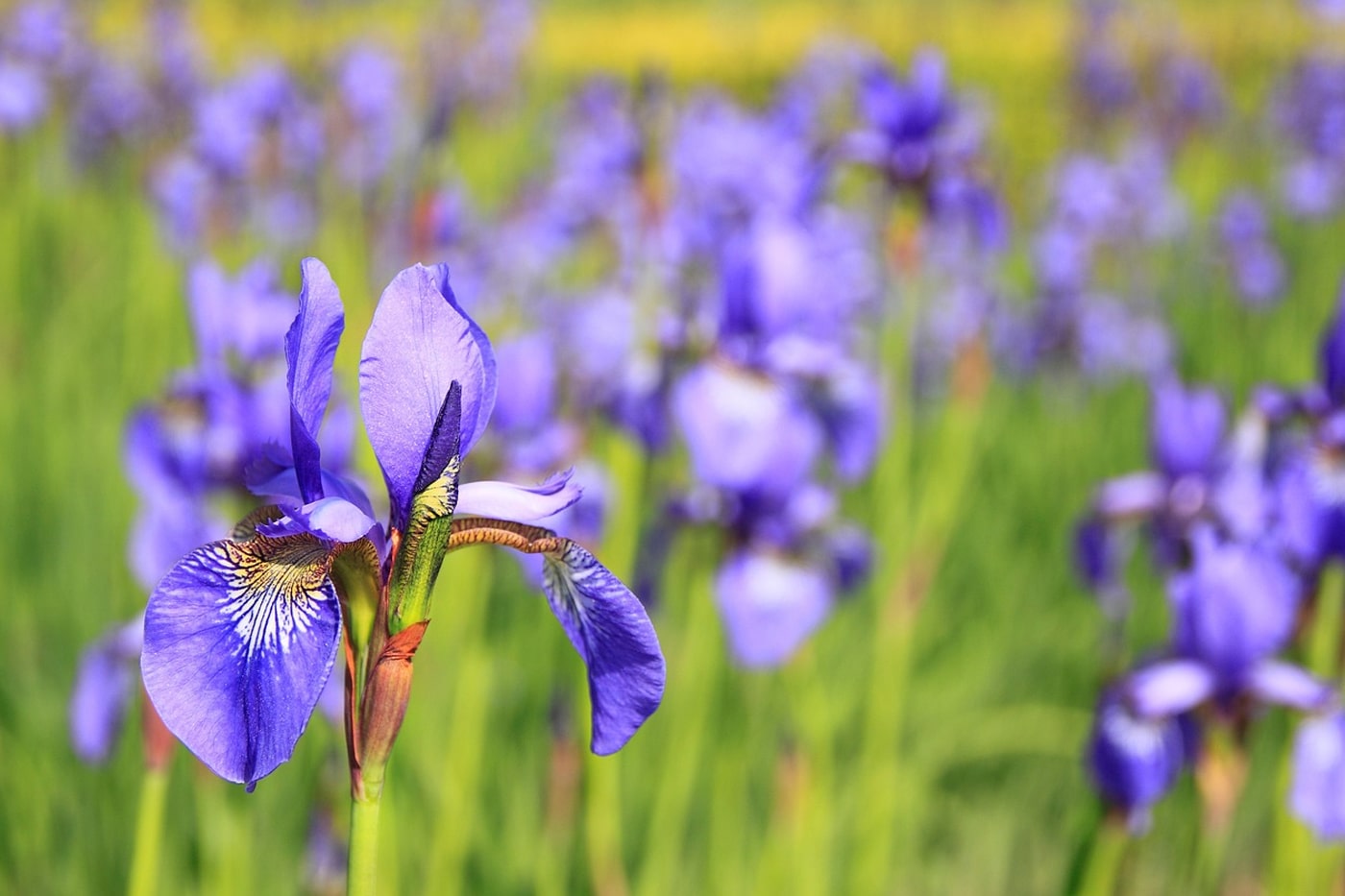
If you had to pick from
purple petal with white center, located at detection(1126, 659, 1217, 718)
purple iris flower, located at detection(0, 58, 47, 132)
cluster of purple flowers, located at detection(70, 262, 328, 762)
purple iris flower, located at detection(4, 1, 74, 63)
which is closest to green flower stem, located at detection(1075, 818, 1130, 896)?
purple petal with white center, located at detection(1126, 659, 1217, 718)

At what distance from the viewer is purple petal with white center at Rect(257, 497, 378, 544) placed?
27.0 inches

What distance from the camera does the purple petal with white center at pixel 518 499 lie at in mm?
793

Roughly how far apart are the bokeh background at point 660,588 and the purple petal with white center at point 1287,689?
16 centimetres

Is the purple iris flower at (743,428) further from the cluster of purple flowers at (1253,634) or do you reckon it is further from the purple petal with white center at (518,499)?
the purple petal with white center at (518,499)

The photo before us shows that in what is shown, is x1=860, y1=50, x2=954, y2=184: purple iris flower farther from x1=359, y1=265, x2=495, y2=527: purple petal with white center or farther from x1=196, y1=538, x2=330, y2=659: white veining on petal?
x1=196, y1=538, x2=330, y2=659: white veining on petal

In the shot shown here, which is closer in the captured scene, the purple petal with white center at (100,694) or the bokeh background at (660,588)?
the purple petal with white center at (100,694)

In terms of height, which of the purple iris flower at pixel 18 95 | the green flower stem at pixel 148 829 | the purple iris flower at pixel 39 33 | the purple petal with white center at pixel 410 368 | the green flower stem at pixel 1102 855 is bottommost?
the green flower stem at pixel 1102 855

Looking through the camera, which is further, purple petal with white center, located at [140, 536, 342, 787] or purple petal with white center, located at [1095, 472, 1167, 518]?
purple petal with white center, located at [1095, 472, 1167, 518]

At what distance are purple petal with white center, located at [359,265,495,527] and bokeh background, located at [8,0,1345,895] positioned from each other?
92cm

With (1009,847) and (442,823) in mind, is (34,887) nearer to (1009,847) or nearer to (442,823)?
(442,823)

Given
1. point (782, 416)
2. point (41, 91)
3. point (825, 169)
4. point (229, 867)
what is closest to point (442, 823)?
point (229, 867)

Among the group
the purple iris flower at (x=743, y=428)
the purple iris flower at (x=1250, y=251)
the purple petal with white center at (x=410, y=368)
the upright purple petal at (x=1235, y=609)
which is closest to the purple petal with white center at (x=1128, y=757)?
the upright purple petal at (x=1235, y=609)

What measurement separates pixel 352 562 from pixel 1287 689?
3.80ft

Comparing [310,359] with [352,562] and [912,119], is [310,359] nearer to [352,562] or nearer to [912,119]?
[352,562]
